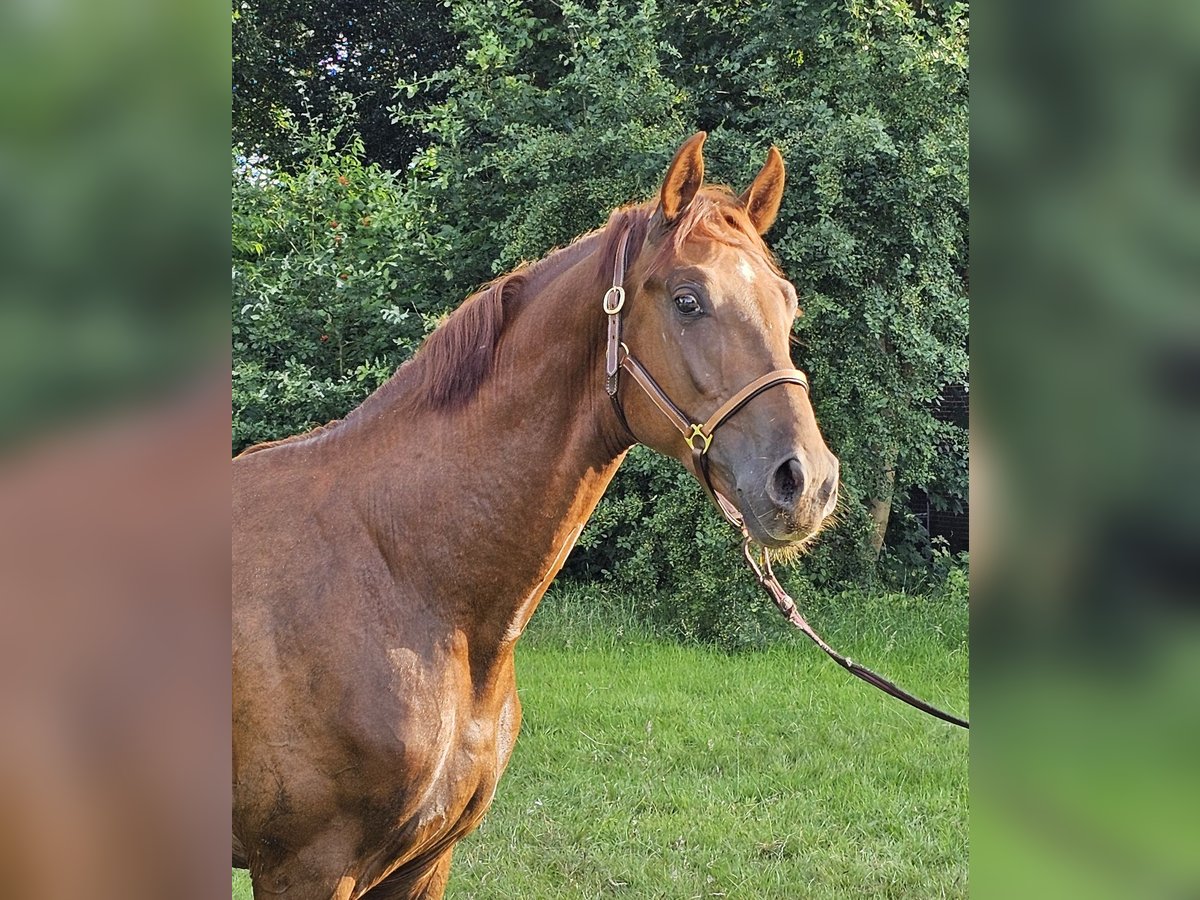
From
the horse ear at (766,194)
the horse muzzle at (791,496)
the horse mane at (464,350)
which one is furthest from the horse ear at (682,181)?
the horse muzzle at (791,496)

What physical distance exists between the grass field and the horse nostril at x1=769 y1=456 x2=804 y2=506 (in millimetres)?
2323

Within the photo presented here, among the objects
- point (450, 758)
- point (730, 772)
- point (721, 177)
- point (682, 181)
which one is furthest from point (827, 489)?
point (721, 177)

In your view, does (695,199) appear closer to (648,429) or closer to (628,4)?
(648,429)

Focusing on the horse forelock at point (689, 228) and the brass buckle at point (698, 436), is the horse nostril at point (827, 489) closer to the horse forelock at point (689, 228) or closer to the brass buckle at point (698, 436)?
the brass buckle at point (698, 436)

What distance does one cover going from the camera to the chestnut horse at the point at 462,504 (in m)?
1.86

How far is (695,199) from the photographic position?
2027 mm

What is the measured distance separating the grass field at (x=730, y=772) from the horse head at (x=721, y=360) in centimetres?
228

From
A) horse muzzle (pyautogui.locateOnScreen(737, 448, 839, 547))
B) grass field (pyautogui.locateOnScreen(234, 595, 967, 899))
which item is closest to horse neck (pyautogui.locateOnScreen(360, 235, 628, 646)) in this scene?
horse muzzle (pyautogui.locateOnScreen(737, 448, 839, 547))

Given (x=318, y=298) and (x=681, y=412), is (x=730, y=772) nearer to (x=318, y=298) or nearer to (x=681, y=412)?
(x=681, y=412)

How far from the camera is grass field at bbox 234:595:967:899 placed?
12.0ft

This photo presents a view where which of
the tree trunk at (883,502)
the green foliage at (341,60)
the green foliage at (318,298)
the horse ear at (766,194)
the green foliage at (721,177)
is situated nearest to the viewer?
the horse ear at (766,194)

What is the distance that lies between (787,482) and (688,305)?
402 mm
